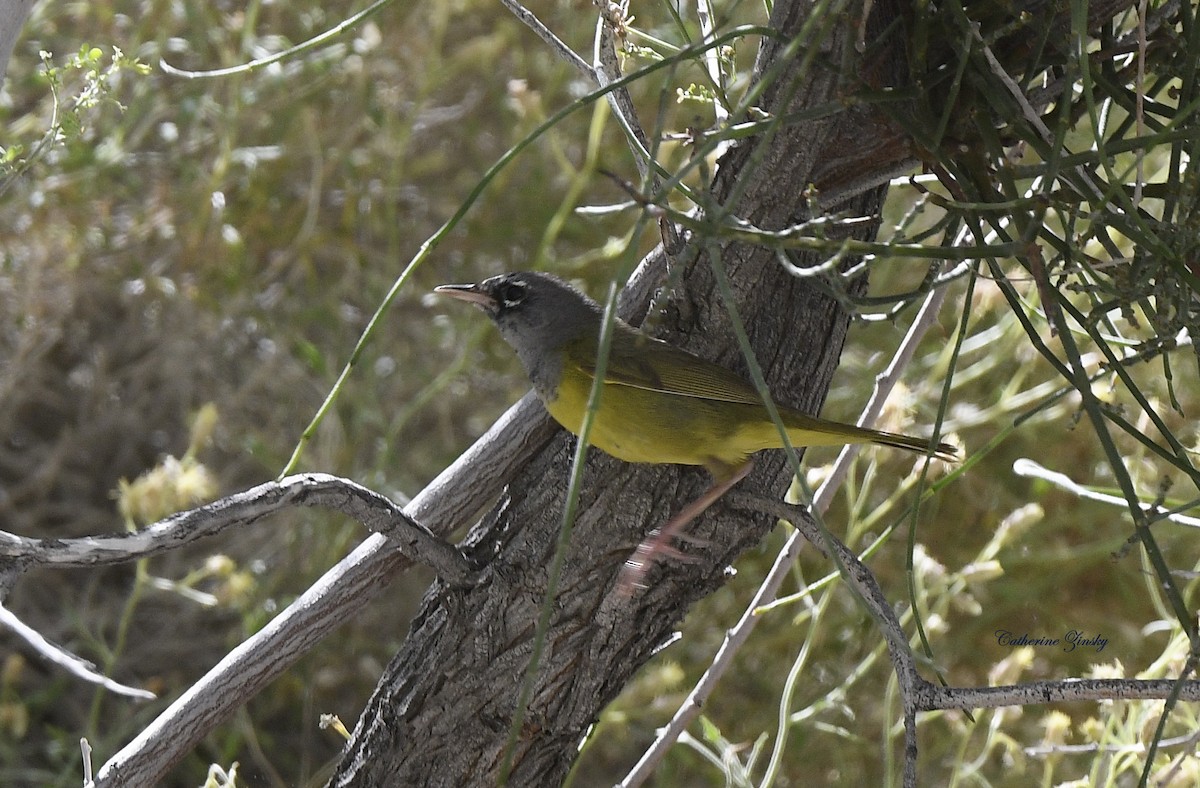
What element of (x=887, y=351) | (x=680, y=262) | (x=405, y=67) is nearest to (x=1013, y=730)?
(x=887, y=351)

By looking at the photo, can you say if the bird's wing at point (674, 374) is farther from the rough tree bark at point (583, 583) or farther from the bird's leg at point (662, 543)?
the bird's leg at point (662, 543)

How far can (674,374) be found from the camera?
1.38m

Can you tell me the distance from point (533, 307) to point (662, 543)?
610mm

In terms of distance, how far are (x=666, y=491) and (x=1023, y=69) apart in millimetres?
571

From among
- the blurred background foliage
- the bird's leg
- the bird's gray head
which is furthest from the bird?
the blurred background foliage

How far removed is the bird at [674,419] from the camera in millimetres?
1286

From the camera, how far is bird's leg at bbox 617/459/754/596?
4.10 ft

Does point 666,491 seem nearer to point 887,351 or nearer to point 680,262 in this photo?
point 680,262

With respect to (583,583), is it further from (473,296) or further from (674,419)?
(473,296)

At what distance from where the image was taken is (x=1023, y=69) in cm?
110

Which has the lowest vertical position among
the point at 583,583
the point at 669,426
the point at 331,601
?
the point at 331,601

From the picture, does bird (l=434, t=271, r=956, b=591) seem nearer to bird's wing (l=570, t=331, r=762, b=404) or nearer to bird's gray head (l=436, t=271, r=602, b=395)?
bird's wing (l=570, t=331, r=762, b=404)
